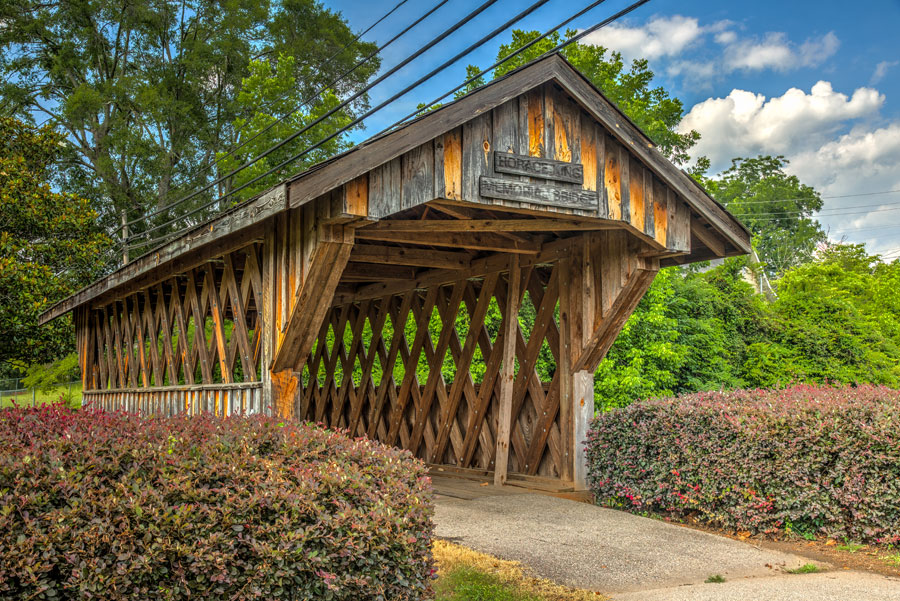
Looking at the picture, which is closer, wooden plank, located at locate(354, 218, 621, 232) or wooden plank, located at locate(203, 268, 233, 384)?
wooden plank, located at locate(354, 218, 621, 232)

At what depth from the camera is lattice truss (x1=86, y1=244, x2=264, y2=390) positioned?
8.39 meters

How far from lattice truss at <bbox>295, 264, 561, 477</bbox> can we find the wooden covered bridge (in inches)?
1.4

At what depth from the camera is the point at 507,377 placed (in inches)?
376

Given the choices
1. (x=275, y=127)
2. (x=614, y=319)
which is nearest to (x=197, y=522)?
(x=614, y=319)

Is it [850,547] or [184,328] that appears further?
[184,328]

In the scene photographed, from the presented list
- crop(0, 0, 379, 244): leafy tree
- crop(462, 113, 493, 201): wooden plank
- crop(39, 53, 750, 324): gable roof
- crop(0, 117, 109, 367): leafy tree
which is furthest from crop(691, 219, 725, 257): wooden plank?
crop(0, 0, 379, 244): leafy tree

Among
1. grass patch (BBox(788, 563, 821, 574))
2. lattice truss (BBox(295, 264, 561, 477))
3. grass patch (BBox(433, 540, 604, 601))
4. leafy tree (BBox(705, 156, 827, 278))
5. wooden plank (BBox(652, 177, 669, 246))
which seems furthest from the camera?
leafy tree (BBox(705, 156, 827, 278))

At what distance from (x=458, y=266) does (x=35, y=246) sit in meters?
12.1

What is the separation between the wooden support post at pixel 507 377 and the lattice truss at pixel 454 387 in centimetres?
30

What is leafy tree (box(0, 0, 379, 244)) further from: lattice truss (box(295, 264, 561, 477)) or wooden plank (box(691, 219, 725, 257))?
wooden plank (box(691, 219, 725, 257))

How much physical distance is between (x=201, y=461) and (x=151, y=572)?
2.01ft

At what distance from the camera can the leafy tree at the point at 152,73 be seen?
91.9 ft

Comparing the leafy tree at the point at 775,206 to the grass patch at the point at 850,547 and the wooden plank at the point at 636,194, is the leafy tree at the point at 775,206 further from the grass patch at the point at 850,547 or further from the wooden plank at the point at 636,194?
the grass patch at the point at 850,547

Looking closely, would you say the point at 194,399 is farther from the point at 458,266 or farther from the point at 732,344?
the point at 732,344
